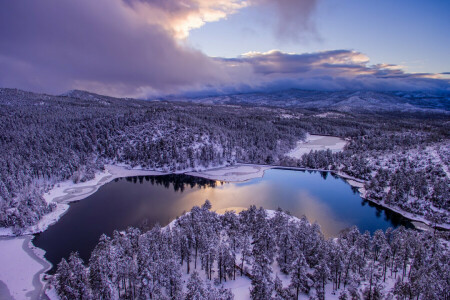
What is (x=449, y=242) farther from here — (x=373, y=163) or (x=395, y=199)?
(x=373, y=163)

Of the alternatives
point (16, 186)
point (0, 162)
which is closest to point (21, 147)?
point (0, 162)

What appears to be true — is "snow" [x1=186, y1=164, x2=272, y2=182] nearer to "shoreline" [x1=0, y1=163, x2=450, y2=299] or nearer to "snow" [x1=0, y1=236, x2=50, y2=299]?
"shoreline" [x1=0, y1=163, x2=450, y2=299]

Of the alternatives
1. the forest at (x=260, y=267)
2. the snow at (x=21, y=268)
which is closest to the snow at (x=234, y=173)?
the forest at (x=260, y=267)

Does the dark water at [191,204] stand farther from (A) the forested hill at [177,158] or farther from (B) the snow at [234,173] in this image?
(A) the forested hill at [177,158]

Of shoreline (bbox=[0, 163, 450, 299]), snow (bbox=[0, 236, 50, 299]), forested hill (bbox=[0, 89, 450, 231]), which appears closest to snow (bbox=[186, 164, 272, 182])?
shoreline (bbox=[0, 163, 450, 299])

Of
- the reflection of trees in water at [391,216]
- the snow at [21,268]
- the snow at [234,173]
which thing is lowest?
the reflection of trees in water at [391,216]
